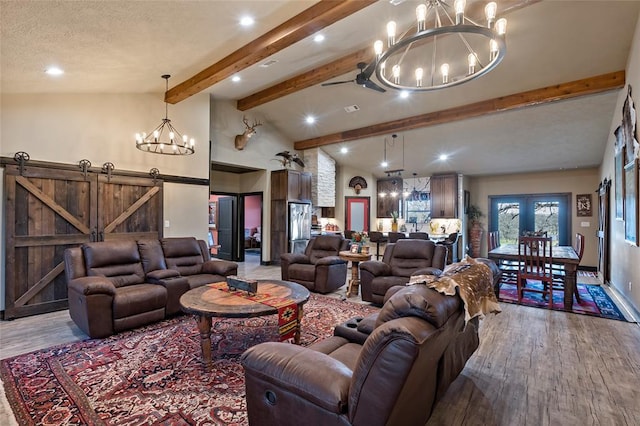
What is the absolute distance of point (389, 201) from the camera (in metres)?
10.7

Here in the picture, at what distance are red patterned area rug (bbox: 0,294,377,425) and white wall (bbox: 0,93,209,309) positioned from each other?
2.13 m

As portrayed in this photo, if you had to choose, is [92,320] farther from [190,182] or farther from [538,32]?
[538,32]

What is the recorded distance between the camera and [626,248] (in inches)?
181

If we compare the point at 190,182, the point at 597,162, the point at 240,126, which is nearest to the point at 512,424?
the point at 190,182

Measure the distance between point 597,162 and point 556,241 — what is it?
2.35m

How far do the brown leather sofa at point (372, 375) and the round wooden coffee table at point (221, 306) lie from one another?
0.93m

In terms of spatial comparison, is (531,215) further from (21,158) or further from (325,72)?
(21,158)

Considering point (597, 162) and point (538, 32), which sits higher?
point (538, 32)

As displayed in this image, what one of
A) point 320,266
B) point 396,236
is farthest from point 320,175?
point 320,266

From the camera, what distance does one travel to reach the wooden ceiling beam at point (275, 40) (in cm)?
328

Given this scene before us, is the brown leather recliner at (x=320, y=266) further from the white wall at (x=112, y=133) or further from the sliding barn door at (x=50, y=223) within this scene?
the sliding barn door at (x=50, y=223)

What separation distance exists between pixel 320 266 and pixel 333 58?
Result: 3510mm

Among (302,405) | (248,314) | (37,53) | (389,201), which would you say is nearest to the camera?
(302,405)

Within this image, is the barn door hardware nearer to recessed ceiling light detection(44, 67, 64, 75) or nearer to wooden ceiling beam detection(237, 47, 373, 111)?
recessed ceiling light detection(44, 67, 64, 75)
